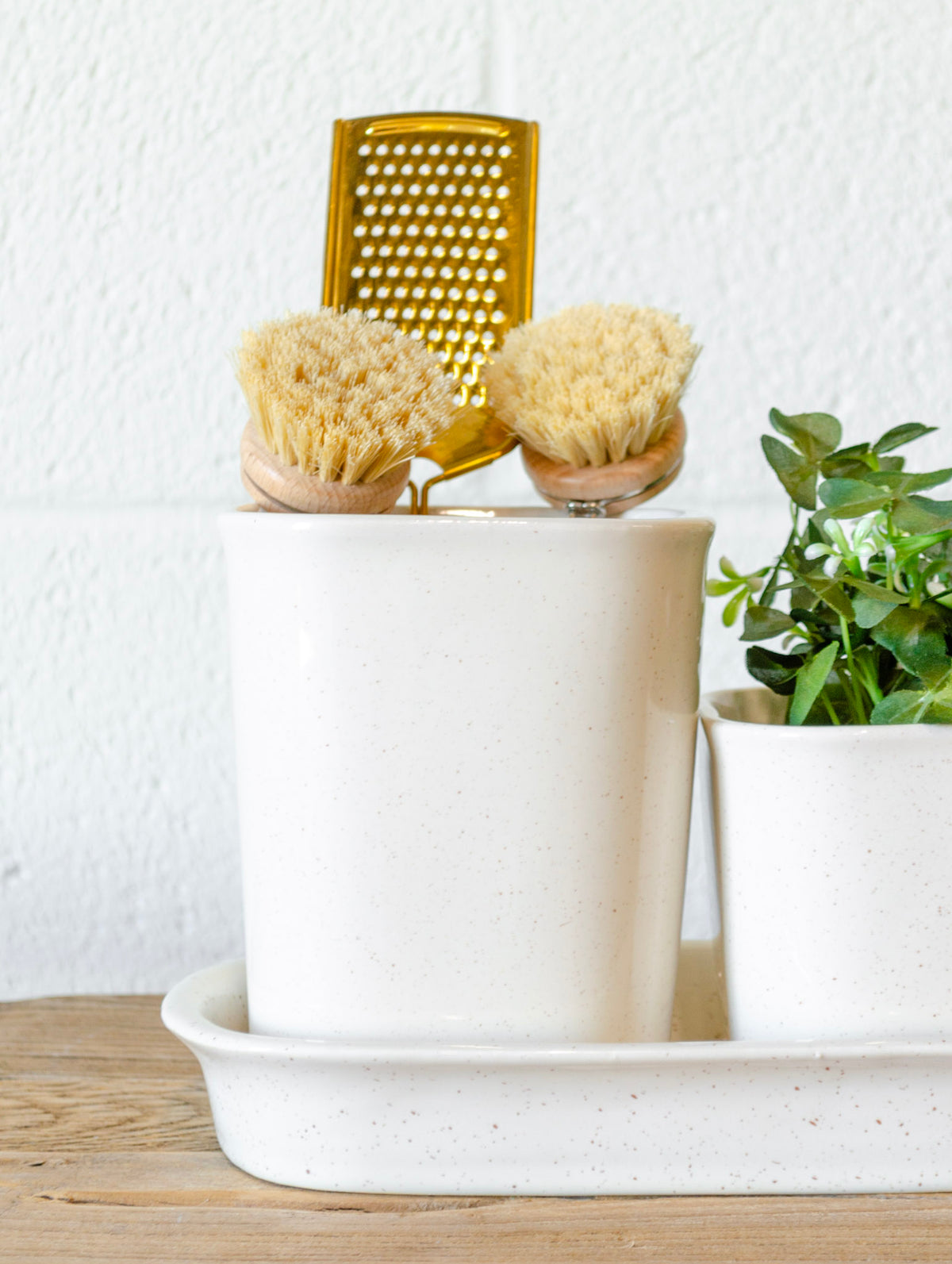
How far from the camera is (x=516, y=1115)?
0.34 m

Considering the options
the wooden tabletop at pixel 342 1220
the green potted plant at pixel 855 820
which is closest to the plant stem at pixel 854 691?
the green potted plant at pixel 855 820

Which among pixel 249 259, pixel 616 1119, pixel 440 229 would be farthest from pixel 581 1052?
pixel 249 259

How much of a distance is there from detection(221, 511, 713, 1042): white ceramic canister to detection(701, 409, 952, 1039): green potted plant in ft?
0.10

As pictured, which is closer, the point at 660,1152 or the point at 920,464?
the point at 660,1152

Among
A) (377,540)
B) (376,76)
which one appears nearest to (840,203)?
(376,76)

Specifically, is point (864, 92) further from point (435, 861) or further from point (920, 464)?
point (435, 861)

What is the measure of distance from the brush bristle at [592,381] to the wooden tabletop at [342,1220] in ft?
0.69

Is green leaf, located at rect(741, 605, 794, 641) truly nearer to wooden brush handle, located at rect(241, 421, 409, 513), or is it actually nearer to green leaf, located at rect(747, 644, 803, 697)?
green leaf, located at rect(747, 644, 803, 697)

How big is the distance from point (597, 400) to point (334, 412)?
3.1 inches

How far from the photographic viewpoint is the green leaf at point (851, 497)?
36 cm

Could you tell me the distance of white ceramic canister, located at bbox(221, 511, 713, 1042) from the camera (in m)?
0.33

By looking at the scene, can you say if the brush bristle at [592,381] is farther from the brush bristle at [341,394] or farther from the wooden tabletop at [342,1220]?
the wooden tabletop at [342,1220]

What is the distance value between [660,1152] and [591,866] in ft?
0.26

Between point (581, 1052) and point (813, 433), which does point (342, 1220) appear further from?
point (813, 433)
